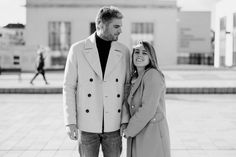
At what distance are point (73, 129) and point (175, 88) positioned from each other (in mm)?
10800

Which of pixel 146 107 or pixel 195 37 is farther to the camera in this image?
pixel 195 37

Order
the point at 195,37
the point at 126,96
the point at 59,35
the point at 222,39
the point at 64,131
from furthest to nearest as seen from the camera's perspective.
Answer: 1. the point at 195,37
2. the point at 222,39
3. the point at 59,35
4. the point at 64,131
5. the point at 126,96

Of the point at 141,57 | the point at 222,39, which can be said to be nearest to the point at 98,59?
the point at 141,57

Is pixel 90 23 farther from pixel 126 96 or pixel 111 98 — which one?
pixel 111 98

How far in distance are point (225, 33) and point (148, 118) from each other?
1852 inches

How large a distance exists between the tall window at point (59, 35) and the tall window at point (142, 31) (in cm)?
763

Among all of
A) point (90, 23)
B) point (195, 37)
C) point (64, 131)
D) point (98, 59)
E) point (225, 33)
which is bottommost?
point (64, 131)

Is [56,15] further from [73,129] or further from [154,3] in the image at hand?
[73,129]

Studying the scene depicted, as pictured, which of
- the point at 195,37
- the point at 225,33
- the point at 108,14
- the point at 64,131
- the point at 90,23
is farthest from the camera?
the point at 195,37

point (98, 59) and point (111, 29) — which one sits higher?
point (111, 29)

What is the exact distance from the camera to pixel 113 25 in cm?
310

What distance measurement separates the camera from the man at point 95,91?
320 cm

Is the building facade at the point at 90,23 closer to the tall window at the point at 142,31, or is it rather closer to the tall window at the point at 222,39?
the tall window at the point at 142,31

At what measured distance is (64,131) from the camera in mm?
7133
